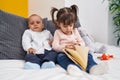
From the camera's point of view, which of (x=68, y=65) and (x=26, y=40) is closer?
(x=68, y=65)

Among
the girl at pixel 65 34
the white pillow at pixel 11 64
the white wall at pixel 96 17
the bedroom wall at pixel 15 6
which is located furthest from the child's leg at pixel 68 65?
the white wall at pixel 96 17

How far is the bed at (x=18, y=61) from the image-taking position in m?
1.21

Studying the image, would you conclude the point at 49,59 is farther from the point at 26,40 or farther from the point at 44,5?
the point at 44,5

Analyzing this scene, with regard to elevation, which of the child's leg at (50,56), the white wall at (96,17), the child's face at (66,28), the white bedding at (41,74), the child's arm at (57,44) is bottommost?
the white bedding at (41,74)

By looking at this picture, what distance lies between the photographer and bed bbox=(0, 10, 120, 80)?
1205 mm

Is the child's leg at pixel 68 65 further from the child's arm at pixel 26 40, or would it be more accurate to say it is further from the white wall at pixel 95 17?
the white wall at pixel 95 17

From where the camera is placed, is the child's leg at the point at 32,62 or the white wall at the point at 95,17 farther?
the white wall at the point at 95,17

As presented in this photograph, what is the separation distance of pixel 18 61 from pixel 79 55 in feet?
1.38

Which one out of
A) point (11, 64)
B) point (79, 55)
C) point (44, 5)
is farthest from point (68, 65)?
point (44, 5)

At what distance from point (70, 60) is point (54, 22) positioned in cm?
47

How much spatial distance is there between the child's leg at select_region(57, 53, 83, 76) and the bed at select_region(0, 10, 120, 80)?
0.03m

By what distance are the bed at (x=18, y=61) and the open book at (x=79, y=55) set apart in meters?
0.10

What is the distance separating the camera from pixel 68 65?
1362 millimetres

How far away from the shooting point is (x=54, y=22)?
1.82m
